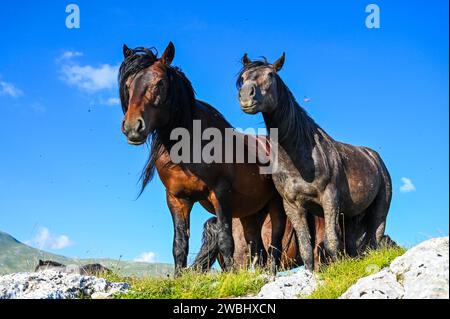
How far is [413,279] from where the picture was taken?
278 inches

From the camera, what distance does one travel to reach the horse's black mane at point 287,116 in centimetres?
1010

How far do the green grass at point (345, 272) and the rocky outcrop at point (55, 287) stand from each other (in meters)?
2.76

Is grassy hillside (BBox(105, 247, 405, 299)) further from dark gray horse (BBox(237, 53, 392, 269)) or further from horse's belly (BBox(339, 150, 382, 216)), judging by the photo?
horse's belly (BBox(339, 150, 382, 216))

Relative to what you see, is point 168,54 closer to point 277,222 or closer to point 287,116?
point 287,116

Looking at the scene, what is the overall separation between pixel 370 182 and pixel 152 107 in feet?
14.4

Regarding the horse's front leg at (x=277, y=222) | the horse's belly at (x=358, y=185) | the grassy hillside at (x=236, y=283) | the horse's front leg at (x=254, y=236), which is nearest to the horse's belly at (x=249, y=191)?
the horse's front leg at (x=277, y=222)

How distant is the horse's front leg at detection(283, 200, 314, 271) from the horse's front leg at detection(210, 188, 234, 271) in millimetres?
1059

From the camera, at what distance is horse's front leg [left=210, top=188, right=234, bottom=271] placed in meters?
10.0

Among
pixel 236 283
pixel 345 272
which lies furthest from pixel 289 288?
pixel 345 272

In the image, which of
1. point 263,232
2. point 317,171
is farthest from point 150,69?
point 263,232

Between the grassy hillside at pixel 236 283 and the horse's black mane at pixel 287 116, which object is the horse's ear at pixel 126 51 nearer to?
the horse's black mane at pixel 287 116

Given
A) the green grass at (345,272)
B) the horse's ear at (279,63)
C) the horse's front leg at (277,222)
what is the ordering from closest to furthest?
the green grass at (345,272), the horse's ear at (279,63), the horse's front leg at (277,222)
